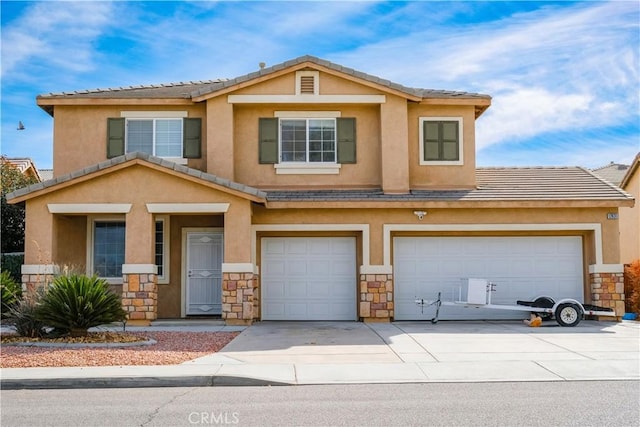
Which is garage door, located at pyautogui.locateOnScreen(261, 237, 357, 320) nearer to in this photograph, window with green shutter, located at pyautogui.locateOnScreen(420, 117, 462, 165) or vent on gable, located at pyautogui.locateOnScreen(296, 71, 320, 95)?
window with green shutter, located at pyautogui.locateOnScreen(420, 117, 462, 165)

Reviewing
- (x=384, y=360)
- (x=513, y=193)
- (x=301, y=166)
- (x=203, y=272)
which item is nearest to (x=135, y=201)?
(x=203, y=272)

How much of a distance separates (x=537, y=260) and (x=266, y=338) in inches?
304

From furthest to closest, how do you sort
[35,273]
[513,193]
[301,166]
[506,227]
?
[301,166] < [513,193] < [506,227] < [35,273]

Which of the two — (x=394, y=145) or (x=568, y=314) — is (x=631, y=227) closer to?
(x=568, y=314)

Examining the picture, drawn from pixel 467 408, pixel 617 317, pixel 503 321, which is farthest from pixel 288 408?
pixel 617 317

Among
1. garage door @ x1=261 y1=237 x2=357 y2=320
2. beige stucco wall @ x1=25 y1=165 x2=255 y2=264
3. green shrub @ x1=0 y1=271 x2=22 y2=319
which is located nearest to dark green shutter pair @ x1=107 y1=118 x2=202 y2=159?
beige stucco wall @ x1=25 y1=165 x2=255 y2=264

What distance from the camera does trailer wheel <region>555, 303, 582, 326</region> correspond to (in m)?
16.7

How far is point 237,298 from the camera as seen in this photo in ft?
54.9

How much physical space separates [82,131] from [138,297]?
17.8 feet

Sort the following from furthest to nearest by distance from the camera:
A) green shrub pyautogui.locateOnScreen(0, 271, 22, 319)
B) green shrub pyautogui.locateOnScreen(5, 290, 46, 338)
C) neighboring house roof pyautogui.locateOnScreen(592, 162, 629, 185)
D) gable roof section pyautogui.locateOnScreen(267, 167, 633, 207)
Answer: neighboring house roof pyautogui.locateOnScreen(592, 162, 629, 185), gable roof section pyautogui.locateOnScreen(267, 167, 633, 207), green shrub pyautogui.locateOnScreen(0, 271, 22, 319), green shrub pyautogui.locateOnScreen(5, 290, 46, 338)

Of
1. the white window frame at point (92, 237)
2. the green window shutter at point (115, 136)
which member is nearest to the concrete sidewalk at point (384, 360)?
the white window frame at point (92, 237)

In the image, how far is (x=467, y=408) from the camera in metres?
8.42

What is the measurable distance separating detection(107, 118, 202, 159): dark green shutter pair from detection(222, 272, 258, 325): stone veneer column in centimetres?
408

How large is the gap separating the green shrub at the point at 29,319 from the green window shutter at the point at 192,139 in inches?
246
